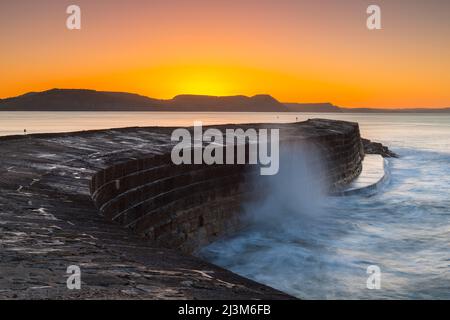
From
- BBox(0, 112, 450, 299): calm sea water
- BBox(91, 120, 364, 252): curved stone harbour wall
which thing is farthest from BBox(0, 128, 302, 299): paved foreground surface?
BBox(0, 112, 450, 299): calm sea water

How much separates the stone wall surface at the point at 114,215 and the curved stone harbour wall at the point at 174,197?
18mm

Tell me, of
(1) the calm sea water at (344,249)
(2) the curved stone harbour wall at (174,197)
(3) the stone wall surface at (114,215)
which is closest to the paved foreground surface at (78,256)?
(3) the stone wall surface at (114,215)

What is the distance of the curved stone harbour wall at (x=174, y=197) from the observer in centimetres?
721

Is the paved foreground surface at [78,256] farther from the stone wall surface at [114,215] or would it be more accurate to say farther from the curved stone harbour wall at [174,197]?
the curved stone harbour wall at [174,197]

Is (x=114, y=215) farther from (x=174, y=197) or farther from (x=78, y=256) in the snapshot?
(x=78, y=256)

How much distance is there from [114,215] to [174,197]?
2156mm

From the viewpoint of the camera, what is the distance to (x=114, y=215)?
6895 millimetres

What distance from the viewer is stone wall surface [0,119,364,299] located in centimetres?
282

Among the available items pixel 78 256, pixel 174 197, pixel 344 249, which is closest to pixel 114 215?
Result: pixel 174 197

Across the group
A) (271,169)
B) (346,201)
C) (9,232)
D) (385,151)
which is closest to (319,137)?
(346,201)

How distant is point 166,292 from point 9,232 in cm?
148

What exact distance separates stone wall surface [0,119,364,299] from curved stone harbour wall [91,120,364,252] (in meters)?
0.02

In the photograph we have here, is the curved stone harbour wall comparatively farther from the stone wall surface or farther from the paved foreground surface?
the paved foreground surface
